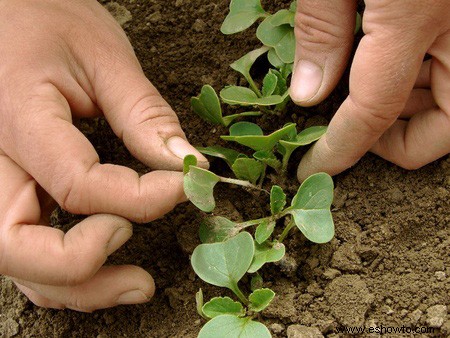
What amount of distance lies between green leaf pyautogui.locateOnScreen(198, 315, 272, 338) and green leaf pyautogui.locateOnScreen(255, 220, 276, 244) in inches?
6.8

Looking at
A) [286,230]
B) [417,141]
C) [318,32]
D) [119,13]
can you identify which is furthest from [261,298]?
[119,13]

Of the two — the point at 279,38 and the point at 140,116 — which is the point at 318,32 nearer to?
the point at 279,38

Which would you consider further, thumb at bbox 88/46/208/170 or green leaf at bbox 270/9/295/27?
green leaf at bbox 270/9/295/27

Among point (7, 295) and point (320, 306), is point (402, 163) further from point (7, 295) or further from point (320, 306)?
point (7, 295)

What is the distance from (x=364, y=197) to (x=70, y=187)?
25.6 inches

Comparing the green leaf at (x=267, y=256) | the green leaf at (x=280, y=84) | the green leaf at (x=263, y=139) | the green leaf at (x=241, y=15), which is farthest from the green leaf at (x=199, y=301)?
the green leaf at (x=241, y=15)

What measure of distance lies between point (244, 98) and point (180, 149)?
10.9 inches

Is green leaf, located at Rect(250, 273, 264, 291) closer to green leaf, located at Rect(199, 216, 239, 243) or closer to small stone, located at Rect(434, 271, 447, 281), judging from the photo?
green leaf, located at Rect(199, 216, 239, 243)

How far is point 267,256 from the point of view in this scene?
1268mm

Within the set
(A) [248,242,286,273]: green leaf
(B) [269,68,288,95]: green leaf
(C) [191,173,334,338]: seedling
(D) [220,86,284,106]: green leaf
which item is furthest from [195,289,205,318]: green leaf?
(B) [269,68,288,95]: green leaf

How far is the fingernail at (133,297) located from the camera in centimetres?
130

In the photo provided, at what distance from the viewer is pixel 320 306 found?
1.29 metres

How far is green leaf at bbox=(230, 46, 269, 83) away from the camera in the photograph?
61.5 inches

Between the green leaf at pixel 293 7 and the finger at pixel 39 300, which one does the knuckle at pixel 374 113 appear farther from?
the finger at pixel 39 300
